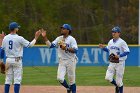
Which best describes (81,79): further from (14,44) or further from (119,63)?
(14,44)

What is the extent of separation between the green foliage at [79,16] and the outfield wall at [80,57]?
46.1 ft

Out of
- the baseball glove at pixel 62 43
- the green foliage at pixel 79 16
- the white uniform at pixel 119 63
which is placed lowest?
the white uniform at pixel 119 63

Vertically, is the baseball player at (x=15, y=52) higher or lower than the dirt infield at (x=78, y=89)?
higher

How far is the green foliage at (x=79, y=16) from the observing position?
4512 centimetres

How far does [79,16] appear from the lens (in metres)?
54.3

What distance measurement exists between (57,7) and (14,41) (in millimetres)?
38765

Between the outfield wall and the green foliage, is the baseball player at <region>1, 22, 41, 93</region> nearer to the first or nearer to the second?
the outfield wall

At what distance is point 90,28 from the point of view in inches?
2119

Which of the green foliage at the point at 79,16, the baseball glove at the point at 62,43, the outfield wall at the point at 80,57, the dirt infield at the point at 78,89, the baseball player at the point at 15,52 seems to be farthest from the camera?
the green foliage at the point at 79,16

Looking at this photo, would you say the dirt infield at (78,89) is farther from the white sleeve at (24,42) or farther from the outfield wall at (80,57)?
the outfield wall at (80,57)

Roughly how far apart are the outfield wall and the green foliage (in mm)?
14059

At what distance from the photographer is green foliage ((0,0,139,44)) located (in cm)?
4512

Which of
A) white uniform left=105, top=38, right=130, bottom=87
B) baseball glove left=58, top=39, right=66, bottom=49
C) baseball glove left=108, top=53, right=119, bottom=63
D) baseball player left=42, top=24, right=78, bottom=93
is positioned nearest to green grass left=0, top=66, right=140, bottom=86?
white uniform left=105, top=38, right=130, bottom=87

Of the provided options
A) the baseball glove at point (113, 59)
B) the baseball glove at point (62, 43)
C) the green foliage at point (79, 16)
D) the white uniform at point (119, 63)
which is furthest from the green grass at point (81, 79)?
the green foliage at point (79, 16)
